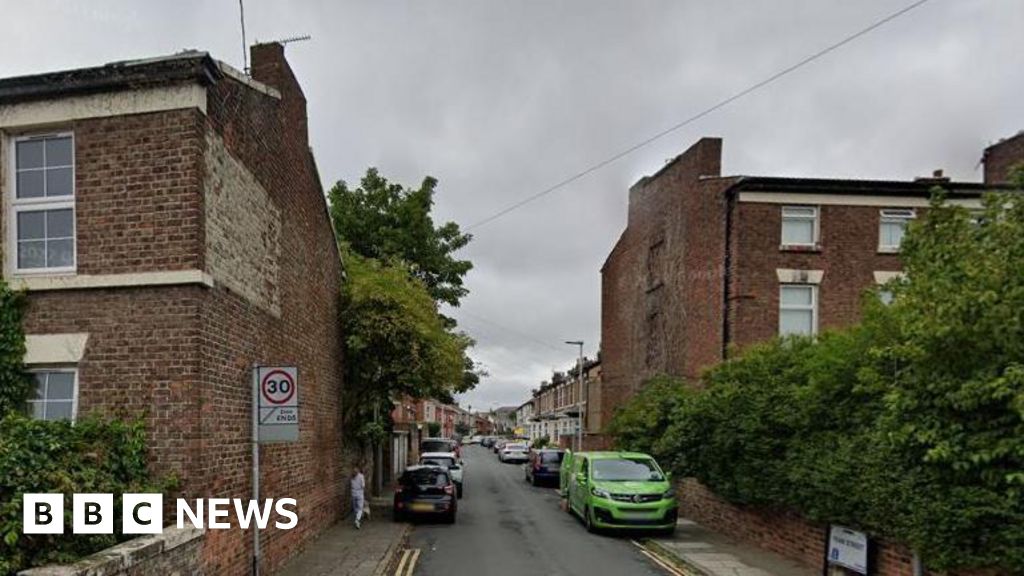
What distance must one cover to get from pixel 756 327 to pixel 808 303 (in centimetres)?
191

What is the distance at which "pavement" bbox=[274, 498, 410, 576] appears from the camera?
34.6ft

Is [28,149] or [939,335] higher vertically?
[28,149]

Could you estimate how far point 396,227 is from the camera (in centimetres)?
2469

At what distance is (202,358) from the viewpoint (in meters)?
7.45

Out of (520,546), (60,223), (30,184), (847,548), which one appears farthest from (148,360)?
(847,548)

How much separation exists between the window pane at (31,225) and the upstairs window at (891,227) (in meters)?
20.3

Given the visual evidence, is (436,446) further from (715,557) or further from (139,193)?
(139,193)

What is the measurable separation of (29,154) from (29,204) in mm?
634

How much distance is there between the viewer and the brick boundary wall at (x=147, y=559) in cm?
481

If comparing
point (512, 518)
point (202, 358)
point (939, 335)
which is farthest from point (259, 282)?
point (512, 518)

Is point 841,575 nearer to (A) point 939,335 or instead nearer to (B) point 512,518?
(A) point 939,335

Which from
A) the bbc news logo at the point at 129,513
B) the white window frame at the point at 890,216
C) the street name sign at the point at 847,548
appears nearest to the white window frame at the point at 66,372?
the bbc news logo at the point at 129,513

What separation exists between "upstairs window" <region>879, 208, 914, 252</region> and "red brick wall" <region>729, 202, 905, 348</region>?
0.19 m

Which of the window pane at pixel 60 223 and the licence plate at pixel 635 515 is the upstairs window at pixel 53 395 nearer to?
the window pane at pixel 60 223
